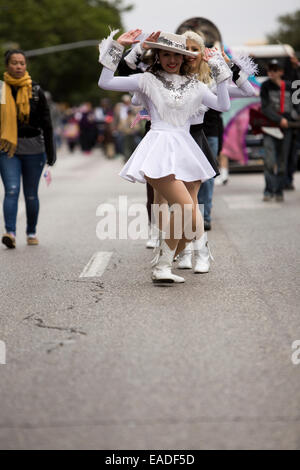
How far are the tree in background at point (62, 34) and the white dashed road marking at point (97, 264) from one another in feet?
135

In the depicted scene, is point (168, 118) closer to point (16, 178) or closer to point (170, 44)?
point (170, 44)

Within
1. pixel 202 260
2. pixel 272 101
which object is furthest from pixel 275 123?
pixel 202 260

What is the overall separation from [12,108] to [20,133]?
270 millimetres

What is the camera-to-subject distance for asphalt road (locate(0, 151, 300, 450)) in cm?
380

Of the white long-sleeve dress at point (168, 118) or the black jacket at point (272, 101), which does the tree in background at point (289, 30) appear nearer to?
the black jacket at point (272, 101)

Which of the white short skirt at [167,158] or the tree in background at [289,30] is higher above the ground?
the white short skirt at [167,158]

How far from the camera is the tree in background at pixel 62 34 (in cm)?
5622

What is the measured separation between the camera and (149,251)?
909 centimetres

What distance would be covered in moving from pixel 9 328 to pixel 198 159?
7.05 ft

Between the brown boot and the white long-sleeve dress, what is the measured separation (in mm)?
2639

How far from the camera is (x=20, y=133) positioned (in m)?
9.26

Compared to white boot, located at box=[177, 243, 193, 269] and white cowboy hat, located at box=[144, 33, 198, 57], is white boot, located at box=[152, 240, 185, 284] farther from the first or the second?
white cowboy hat, located at box=[144, 33, 198, 57]

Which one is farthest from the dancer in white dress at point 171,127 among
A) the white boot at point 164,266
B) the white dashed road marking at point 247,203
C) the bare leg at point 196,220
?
the white dashed road marking at point 247,203

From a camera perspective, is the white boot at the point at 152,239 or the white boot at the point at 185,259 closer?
the white boot at the point at 185,259
